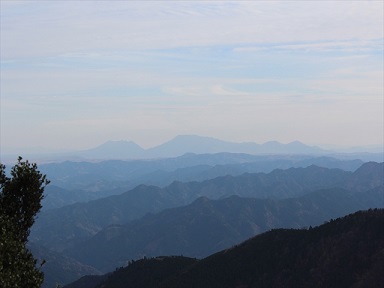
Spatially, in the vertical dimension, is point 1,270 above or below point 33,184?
below

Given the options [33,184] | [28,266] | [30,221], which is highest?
[33,184]

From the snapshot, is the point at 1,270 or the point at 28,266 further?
the point at 28,266

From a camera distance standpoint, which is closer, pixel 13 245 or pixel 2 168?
pixel 13 245

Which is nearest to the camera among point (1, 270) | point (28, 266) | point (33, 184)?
point (1, 270)

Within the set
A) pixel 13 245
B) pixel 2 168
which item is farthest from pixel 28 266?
pixel 2 168

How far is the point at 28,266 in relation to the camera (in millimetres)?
50031

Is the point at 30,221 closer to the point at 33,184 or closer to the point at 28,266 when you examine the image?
the point at 33,184

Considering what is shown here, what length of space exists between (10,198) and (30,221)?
136 inches

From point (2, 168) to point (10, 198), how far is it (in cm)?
363

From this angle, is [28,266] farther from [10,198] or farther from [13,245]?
[10,198]

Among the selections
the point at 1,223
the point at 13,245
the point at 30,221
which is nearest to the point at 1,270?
the point at 13,245

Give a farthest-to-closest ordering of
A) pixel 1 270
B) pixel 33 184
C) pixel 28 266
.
→ pixel 33 184
pixel 28 266
pixel 1 270

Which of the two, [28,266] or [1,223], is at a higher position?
[1,223]

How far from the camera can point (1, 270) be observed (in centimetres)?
4609
